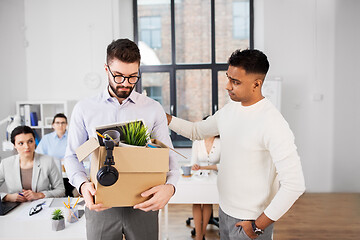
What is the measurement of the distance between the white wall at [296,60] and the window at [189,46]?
399 millimetres

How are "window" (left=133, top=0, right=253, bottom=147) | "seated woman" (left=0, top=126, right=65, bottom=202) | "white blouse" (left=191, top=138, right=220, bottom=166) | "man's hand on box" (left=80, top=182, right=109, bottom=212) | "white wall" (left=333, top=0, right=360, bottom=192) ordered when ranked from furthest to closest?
"window" (left=133, top=0, right=253, bottom=147) → "white wall" (left=333, top=0, right=360, bottom=192) → "white blouse" (left=191, top=138, right=220, bottom=166) → "seated woman" (left=0, top=126, right=65, bottom=202) → "man's hand on box" (left=80, top=182, right=109, bottom=212)

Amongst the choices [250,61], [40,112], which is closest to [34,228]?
[250,61]

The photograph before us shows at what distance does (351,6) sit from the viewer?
4844 mm

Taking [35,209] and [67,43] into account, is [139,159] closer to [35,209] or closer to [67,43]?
[35,209]

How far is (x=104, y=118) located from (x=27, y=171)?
5.89ft

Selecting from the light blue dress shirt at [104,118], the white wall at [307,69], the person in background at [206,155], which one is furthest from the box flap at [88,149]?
the white wall at [307,69]

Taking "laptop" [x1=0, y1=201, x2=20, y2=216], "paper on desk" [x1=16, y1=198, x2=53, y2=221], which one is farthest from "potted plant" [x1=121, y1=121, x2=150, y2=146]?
"laptop" [x1=0, y1=201, x2=20, y2=216]

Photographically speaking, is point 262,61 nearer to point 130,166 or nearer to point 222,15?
point 130,166

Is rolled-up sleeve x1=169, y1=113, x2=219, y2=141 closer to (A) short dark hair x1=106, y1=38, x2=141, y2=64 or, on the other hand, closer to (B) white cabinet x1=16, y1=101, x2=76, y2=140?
(A) short dark hair x1=106, y1=38, x2=141, y2=64

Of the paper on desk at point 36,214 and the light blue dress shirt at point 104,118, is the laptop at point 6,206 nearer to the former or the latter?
the paper on desk at point 36,214

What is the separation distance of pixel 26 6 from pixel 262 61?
15.7 ft

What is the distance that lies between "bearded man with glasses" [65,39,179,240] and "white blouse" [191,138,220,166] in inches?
83.5

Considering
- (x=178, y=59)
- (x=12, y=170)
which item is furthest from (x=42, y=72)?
(x=12, y=170)

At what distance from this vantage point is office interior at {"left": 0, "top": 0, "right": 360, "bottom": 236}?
490 centimetres
